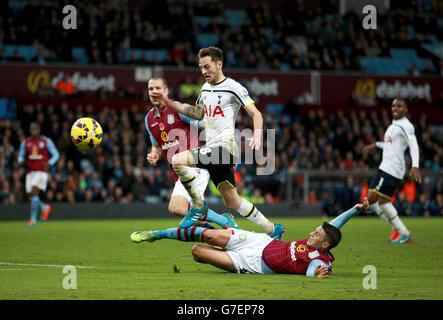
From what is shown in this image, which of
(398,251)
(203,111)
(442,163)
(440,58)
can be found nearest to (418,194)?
(442,163)

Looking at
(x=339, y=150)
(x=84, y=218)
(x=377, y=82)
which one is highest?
(x=377, y=82)

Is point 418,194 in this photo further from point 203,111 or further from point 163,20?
point 203,111

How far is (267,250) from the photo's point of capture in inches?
339

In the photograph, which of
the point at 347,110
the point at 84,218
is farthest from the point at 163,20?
the point at 84,218

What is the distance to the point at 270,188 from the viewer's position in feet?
81.3

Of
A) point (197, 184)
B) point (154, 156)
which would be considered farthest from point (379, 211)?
point (154, 156)

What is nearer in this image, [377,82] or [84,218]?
[84,218]

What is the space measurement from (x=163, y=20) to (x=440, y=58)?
13.0 metres

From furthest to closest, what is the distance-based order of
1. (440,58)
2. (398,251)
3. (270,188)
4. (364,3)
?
1. (364,3)
2. (440,58)
3. (270,188)
4. (398,251)

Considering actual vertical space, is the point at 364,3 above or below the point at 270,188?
above

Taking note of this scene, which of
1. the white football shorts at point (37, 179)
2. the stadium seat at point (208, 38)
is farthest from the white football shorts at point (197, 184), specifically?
the stadium seat at point (208, 38)

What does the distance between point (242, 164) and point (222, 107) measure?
1217 centimetres

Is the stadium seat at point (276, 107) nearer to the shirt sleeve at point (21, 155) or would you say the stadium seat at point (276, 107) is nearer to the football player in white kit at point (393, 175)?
the shirt sleeve at point (21, 155)

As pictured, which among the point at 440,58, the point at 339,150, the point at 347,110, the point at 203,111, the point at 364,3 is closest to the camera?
the point at 203,111
